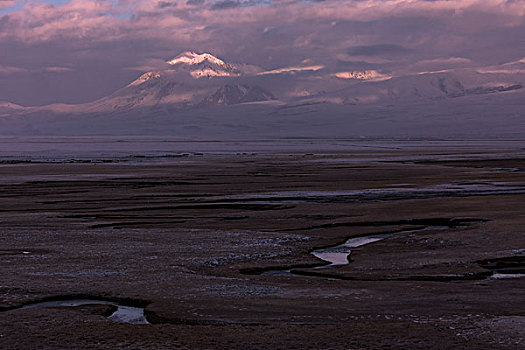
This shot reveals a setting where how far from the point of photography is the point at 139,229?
23.2 metres

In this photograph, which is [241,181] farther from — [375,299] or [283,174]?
[375,299]

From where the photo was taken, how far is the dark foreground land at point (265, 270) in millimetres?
11164

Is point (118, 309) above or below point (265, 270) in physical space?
above

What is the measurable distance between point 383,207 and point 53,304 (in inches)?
684

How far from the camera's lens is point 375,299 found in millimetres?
13312

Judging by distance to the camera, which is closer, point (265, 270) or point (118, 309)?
point (118, 309)

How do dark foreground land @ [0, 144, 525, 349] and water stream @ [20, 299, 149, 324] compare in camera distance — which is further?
water stream @ [20, 299, 149, 324]

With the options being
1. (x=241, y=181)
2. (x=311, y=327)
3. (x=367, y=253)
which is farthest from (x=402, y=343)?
(x=241, y=181)

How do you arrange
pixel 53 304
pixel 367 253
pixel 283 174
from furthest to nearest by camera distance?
pixel 283 174 < pixel 367 253 < pixel 53 304

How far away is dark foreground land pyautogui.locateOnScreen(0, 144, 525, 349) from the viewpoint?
11.2 metres

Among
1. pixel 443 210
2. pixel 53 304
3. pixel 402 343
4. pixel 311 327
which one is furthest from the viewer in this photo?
pixel 443 210

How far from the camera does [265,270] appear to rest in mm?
16641

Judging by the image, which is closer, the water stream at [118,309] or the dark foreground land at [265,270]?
the dark foreground land at [265,270]

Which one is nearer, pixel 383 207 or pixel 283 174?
pixel 383 207
